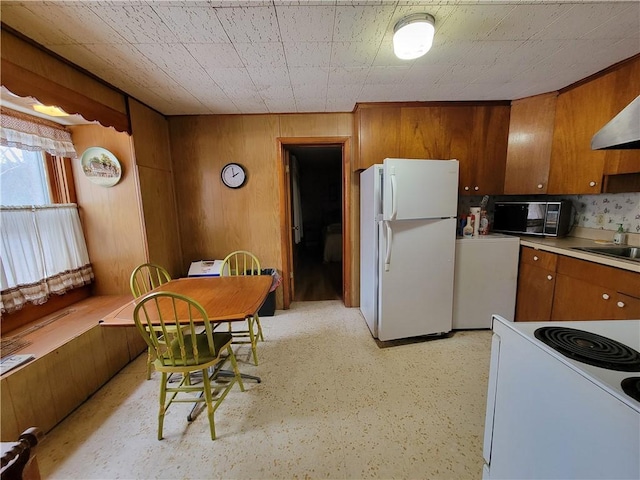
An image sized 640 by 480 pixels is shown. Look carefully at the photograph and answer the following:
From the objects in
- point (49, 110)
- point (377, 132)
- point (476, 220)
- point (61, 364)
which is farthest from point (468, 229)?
point (49, 110)

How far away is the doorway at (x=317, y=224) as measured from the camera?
399 centimetres

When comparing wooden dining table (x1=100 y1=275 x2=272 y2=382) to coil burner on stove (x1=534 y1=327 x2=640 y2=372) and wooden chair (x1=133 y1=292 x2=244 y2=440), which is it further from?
coil burner on stove (x1=534 y1=327 x2=640 y2=372)

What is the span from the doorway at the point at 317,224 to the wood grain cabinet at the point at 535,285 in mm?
2019

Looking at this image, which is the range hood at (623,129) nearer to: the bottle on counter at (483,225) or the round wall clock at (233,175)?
the bottle on counter at (483,225)

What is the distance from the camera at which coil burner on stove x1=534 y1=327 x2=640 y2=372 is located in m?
0.71

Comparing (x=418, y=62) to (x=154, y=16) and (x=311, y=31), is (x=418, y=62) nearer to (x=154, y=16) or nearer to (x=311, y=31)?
(x=311, y=31)

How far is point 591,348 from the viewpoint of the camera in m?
0.79

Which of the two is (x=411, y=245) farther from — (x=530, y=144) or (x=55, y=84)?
(x=55, y=84)

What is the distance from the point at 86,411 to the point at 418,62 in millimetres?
3339

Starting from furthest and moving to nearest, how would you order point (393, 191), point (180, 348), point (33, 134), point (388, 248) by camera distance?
point (388, 248) < point (393, 191) < point (33, 134) < point (180, 348)

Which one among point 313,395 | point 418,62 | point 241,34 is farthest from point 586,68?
point 313,395

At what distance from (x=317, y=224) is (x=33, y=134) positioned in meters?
5.61

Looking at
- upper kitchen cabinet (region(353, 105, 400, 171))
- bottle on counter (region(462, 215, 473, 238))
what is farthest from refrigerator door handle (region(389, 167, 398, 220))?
bottle on counter (region(462, 215, 473, 238))

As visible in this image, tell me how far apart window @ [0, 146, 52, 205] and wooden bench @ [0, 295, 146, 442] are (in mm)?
937
